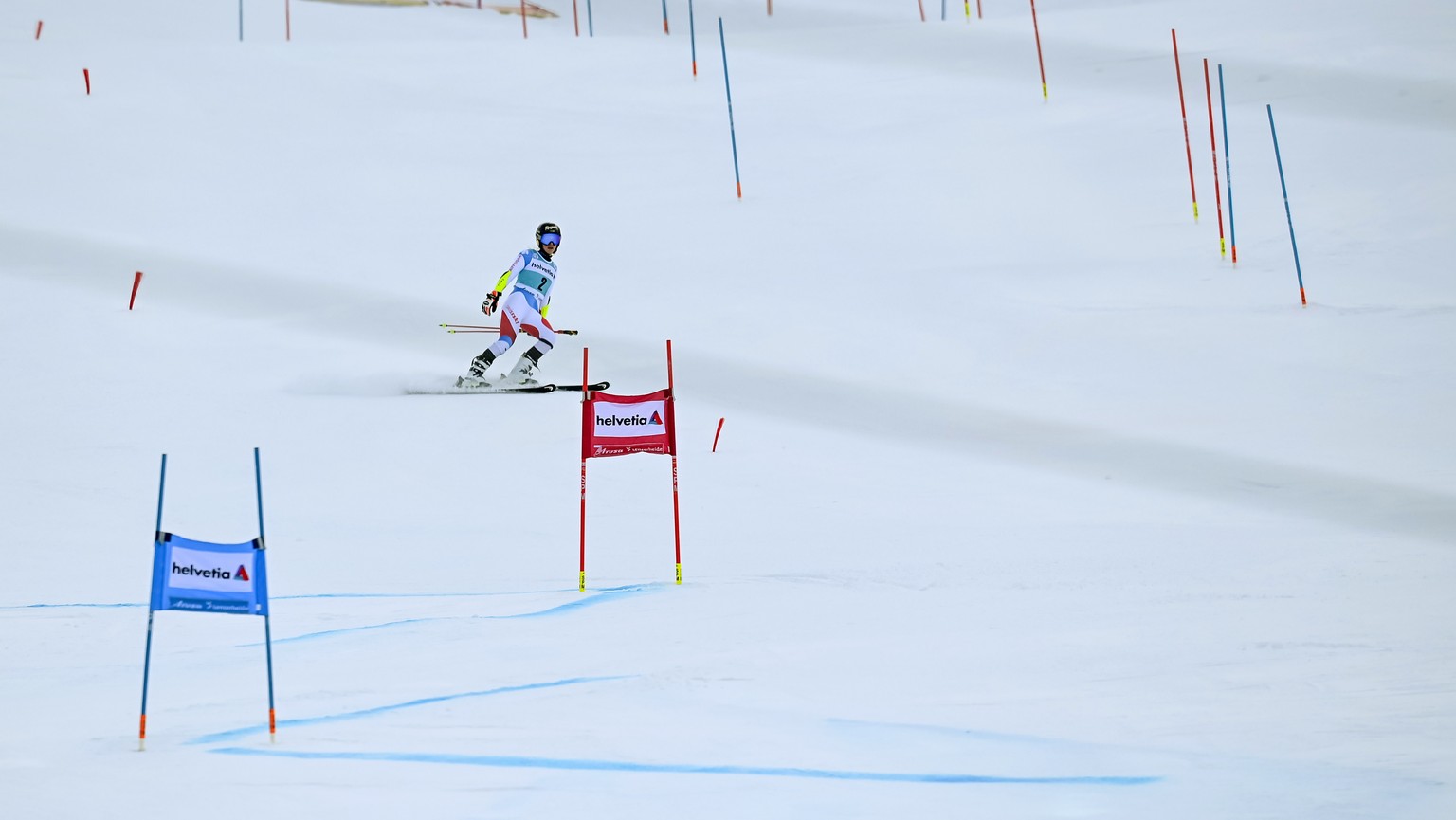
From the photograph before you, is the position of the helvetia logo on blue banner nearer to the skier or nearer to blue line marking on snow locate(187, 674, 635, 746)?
blue line marking on snow locate(187, 674, 635, 746)

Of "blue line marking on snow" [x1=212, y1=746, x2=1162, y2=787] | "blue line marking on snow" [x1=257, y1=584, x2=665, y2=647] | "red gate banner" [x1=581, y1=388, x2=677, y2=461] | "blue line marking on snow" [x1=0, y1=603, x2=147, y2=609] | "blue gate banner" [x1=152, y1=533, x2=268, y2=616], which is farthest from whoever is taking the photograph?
"red gate banner" [x1=581, y1=388, x2=677, y2=461]

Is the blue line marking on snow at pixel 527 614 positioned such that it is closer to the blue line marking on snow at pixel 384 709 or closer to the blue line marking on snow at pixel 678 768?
the blue line marking on snow at pixel 384 709

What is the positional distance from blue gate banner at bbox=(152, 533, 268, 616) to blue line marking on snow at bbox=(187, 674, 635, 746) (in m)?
0.42

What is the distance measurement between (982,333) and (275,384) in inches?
229

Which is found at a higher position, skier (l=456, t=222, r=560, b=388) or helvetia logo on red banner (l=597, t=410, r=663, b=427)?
skier (l=456, t=222, r=560, b=388)

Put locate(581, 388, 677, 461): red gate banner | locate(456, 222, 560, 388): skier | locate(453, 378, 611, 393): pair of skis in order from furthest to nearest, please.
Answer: locate(453, 378, 611, 393): pair of skis
locate(456, 222, 560, 388): skier
locate(581, 388, 677, 461): red gate banner

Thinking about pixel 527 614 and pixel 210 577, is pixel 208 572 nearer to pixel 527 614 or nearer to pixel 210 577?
pixel 210 577

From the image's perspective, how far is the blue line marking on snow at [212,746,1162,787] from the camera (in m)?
5.01

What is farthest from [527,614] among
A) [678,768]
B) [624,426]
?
[678,768]

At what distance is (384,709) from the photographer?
19.1 ft

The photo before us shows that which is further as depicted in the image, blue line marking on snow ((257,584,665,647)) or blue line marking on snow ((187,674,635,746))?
blue line marking on snow ((257,584,665,647))

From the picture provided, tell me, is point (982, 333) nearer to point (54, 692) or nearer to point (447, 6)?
point (54, 692)

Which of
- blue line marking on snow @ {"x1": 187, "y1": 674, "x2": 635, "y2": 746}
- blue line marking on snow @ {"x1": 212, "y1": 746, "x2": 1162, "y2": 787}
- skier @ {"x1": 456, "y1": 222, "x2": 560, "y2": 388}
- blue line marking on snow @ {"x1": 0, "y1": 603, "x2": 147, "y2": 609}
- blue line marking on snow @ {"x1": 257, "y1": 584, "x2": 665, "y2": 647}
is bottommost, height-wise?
blue line marking on snow @ {"x1": 212, "y1": 746, "x2": 1162, "y2": 787}

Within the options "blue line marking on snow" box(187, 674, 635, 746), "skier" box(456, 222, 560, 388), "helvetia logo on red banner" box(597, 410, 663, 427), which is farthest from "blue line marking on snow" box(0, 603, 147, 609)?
"skier" box(456, 222, 560, 388)
